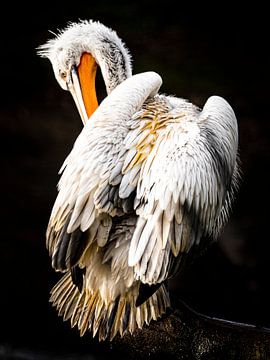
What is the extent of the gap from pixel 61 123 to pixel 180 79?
0.69m

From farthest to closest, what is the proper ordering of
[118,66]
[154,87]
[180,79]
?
[180,79] → [118,66] → [154,87]

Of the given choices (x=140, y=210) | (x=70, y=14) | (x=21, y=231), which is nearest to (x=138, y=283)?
(x=140, y=210)

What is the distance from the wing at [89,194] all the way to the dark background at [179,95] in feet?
5.40

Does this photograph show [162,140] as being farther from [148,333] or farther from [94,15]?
[94,15]

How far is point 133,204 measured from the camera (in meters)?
2.08

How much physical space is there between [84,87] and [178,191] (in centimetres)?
100

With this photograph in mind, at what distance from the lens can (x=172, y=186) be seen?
2018 mm

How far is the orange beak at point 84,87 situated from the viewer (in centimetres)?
285

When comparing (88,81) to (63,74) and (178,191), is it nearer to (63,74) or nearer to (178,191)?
(63,74)

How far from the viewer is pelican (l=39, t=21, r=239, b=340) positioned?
6.66 ft

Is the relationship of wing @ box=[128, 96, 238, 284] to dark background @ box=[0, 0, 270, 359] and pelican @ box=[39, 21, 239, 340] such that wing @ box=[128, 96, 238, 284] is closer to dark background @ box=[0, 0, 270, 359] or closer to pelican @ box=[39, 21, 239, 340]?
pelican @ box=[39, 21, 239, 340]

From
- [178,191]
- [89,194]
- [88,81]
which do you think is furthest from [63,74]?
[178,191]

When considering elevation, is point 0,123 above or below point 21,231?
above

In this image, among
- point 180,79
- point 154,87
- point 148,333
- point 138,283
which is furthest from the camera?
point 180,79
